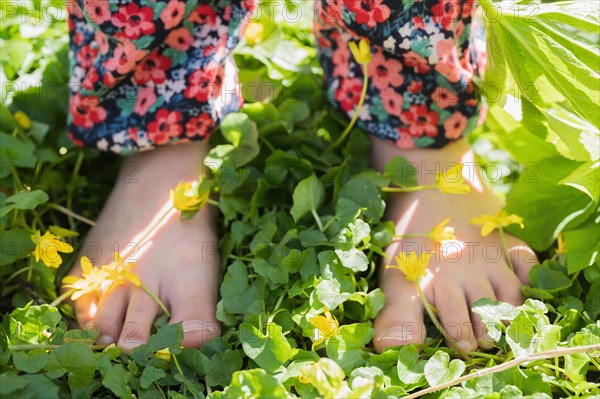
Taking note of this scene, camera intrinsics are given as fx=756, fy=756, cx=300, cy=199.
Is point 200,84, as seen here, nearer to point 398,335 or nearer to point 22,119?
point 22,119

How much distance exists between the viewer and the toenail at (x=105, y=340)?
0.98 metres

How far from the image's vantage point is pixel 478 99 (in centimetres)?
115

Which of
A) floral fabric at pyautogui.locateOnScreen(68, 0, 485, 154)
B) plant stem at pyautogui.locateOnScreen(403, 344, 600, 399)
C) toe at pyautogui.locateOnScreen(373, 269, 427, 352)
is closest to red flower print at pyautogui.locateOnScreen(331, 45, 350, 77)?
floral fabric at pyautogui.locateOnScreen(68, 0, 485, 154)

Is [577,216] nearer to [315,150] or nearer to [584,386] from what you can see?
[584,386]

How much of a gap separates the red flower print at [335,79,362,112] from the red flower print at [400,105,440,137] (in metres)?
0.08

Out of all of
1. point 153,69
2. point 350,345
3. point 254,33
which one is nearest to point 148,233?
point 153,69

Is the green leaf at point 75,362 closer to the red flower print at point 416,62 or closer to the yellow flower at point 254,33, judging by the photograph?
the red flower print at point 416,62

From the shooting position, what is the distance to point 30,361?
83 centimetres

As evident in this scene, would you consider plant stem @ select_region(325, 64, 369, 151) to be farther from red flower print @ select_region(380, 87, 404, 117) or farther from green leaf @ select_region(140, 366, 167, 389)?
green leaf @ select_region(140, 366, 167, 389)

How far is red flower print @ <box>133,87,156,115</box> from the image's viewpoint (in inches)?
44.0

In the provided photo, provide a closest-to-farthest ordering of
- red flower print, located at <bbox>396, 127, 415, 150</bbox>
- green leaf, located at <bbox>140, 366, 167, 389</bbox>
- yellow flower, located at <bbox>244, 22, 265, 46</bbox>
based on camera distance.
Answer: green leaf, located at <bbox>140, 366, 167, 389</bbox> → red flower print, located at <bbox>396, 127, 415, 150</bbox> → yellow flower, located at <bbox>244, 22, 265, 46</bbox>

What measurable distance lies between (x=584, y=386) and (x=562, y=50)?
41 centimetres

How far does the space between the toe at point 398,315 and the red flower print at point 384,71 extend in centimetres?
29

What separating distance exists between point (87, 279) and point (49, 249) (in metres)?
0.07
